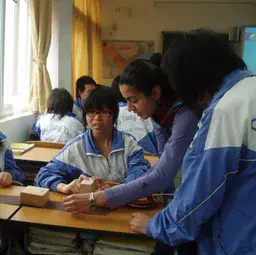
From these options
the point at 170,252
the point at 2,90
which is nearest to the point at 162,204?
the point at 170,252

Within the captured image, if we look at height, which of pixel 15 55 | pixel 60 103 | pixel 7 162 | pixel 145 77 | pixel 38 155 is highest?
pixel 15 55

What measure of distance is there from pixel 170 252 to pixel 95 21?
4.36m

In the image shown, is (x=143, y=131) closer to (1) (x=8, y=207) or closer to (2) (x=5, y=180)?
(2) (x=5, y=180)

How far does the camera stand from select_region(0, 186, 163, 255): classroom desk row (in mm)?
1196

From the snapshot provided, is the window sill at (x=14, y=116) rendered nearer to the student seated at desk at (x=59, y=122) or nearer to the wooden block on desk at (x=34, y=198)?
the student seated at desk at (x=59, y=122)

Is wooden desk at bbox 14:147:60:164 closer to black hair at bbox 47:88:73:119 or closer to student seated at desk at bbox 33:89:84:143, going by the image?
student seated at desk at bbox 33:89:84:143

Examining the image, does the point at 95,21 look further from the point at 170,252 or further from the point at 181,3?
the point at 170,252

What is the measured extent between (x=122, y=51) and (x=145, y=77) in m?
4.29

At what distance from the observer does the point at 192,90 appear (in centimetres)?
96

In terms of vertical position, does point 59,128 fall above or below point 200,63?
→ below

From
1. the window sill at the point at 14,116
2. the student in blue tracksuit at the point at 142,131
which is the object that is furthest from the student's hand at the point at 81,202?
the window sill at the point at 14,116

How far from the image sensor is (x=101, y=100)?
5.82 feet

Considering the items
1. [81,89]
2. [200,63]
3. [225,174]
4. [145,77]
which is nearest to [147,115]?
[145,77]

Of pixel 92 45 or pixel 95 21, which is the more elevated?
pixel 95 21
